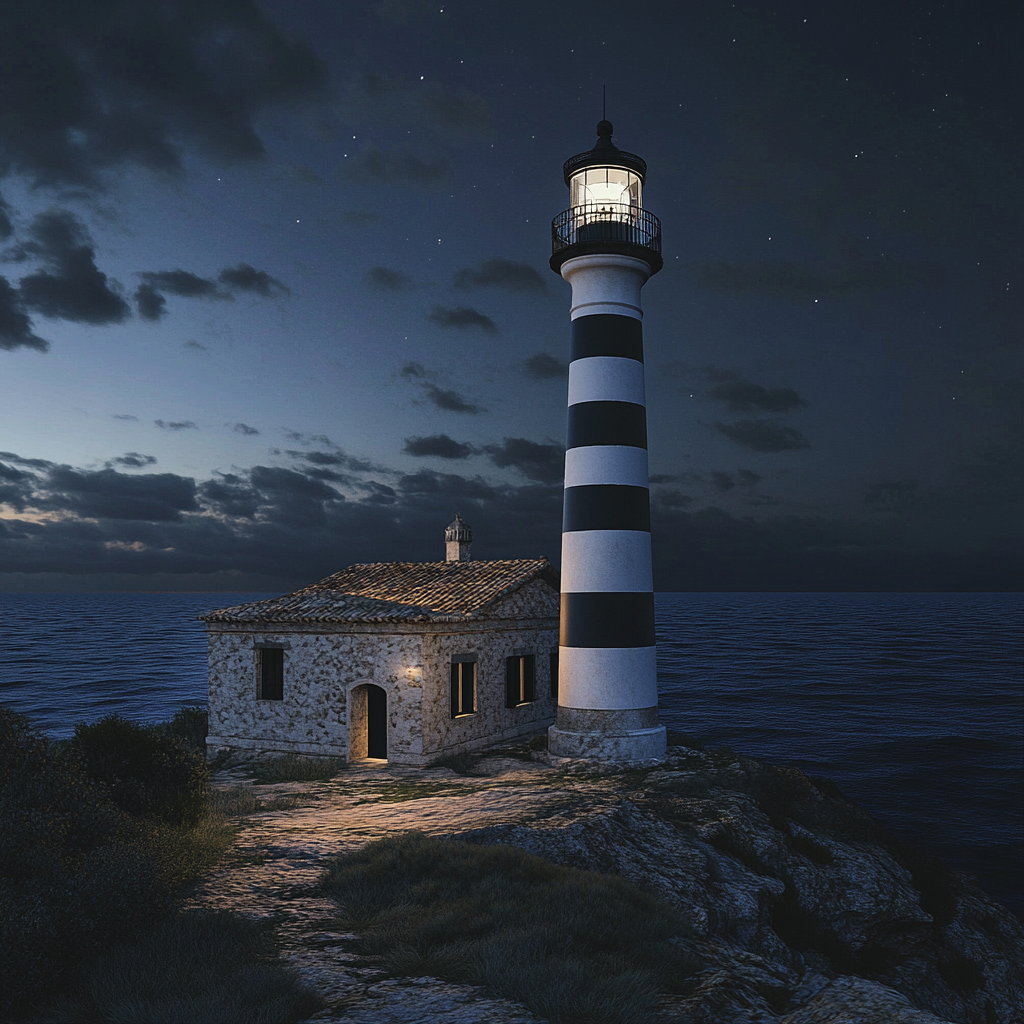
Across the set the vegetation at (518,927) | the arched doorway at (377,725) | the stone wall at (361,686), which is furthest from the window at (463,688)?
the vegetation at (518,927)

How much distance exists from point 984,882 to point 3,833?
22155mm

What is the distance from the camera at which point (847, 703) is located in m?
43.3

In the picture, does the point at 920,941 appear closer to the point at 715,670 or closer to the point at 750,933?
the point at 750,933

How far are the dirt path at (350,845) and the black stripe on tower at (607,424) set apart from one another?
7.23m

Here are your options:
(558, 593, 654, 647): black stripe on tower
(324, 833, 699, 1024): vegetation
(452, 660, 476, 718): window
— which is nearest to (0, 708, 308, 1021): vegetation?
(324, 833, 699, 1024): vegetation

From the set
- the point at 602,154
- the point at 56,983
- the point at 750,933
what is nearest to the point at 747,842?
the point at 750,933

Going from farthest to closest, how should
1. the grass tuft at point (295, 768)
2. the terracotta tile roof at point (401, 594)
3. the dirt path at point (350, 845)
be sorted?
the terracotta tile roof at point (401, 594)
the grass tuft at point (295, 768)
the dirt path at point (350, 845)

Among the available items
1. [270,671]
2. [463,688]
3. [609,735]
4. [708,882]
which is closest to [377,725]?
[463,688]

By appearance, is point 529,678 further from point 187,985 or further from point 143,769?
point 187,985

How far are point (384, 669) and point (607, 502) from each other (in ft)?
21.6

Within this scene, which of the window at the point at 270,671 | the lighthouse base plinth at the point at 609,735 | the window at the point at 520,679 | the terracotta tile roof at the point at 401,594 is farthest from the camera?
the window at the point at 520,679

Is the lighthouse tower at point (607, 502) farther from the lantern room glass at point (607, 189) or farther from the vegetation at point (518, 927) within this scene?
the vegetation at point (518, 927)

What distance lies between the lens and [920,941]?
1297 centimetres

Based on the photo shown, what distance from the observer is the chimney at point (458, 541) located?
24.9 m
